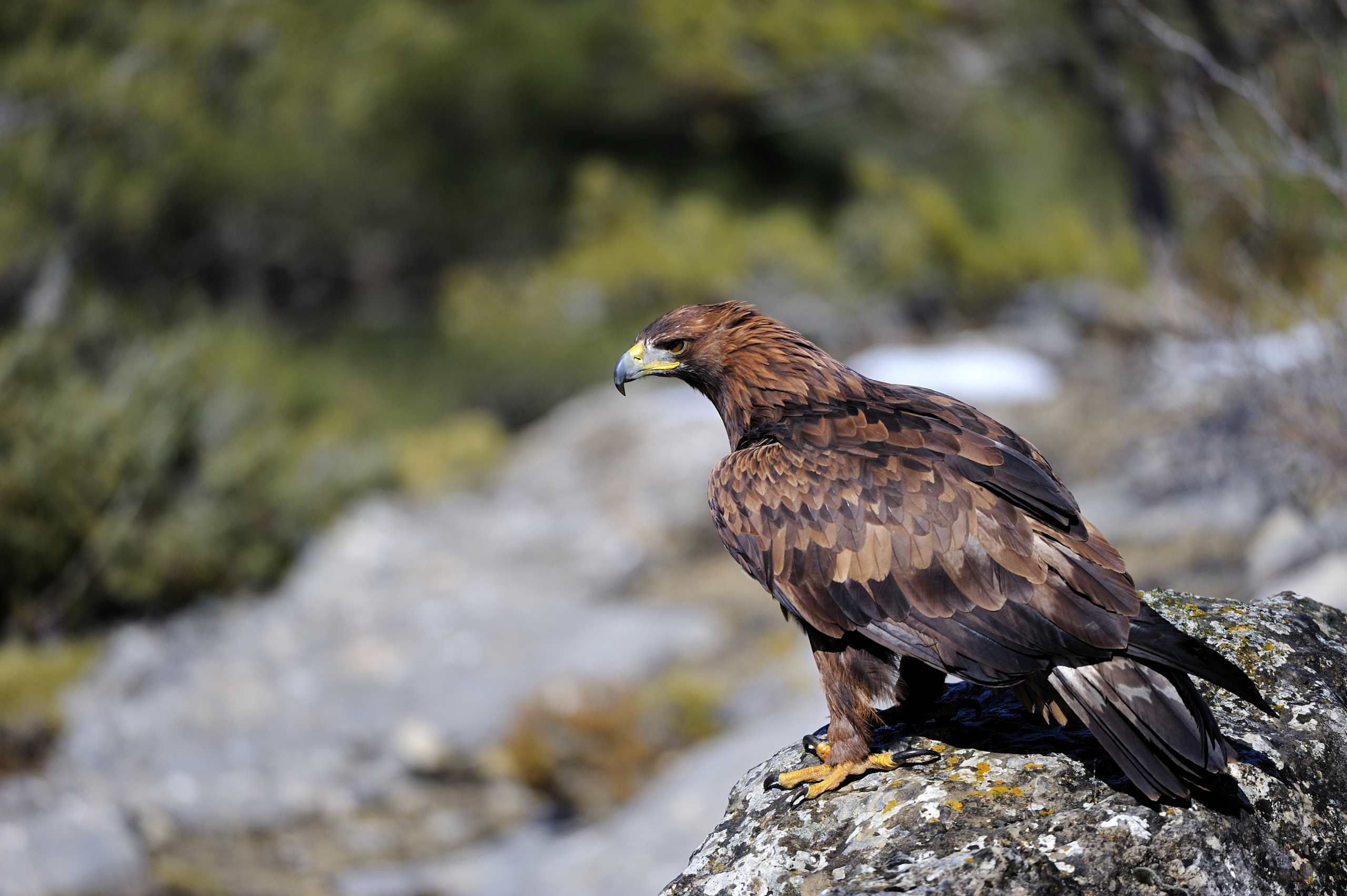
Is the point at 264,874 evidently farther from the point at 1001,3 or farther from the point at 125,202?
the point at 1001,3

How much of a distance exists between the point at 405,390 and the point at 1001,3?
836 centimetres

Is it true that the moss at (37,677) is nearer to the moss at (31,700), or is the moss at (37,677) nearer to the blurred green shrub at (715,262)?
the moss at (31,700)

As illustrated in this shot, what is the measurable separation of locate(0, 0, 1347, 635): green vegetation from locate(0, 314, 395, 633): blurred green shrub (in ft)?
0.10

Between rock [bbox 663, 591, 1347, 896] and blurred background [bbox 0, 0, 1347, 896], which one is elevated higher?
blurred background [bbox 0, 0, 1347, 896]

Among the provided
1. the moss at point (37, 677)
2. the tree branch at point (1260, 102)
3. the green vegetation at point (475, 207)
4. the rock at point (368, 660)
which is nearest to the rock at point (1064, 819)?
the tree branch at point (1260, 102)

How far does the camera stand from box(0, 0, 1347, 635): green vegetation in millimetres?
8945

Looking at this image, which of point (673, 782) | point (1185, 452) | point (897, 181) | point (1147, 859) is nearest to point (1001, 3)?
point (897, 181)

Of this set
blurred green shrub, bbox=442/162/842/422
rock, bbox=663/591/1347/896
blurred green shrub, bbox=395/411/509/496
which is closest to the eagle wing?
rock, bbox=663/591/1347/896

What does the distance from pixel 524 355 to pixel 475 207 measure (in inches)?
115

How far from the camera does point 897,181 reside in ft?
44.0

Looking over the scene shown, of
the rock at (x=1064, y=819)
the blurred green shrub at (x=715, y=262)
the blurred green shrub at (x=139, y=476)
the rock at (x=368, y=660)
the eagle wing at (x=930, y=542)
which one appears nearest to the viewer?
the rock at (x=1064, y=819)

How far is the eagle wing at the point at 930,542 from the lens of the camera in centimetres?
244

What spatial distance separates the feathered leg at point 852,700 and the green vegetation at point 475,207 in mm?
4320

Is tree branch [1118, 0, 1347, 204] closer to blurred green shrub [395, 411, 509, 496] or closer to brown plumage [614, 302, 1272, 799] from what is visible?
brown plumage [614, 302, 1272, 799]
